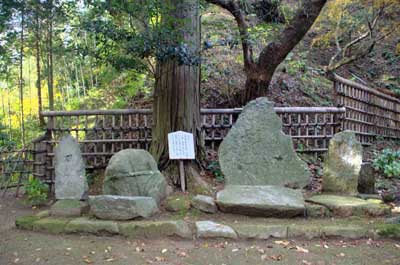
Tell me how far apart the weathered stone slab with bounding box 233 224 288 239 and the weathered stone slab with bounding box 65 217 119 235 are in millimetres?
1313

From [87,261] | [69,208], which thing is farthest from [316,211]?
[69,208]

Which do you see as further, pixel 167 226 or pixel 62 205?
pixel 62 205

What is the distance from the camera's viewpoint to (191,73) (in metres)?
5.66

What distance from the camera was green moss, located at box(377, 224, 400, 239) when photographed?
386cm

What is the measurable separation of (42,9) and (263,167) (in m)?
4.34

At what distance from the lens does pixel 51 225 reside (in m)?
4.29

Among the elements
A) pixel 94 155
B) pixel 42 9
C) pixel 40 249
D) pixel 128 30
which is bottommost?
pixel 40 249

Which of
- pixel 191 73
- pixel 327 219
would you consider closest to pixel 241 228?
pixel 327 219

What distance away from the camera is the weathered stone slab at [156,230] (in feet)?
13.1

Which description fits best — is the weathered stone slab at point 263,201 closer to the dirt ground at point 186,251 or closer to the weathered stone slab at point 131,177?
the dirt ground at point 186,251

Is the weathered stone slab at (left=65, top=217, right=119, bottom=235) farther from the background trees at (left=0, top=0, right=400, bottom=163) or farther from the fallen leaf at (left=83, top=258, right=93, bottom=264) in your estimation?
the background trees at (left=0, top=0, right=400, bottom=163)

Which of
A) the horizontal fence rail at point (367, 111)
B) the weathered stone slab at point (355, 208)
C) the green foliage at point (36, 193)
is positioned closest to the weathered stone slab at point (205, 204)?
the weathered stone slab at point (355, 208)

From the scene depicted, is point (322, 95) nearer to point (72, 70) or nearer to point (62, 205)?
point (62, 205)

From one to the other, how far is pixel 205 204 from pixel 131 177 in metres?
0.93
